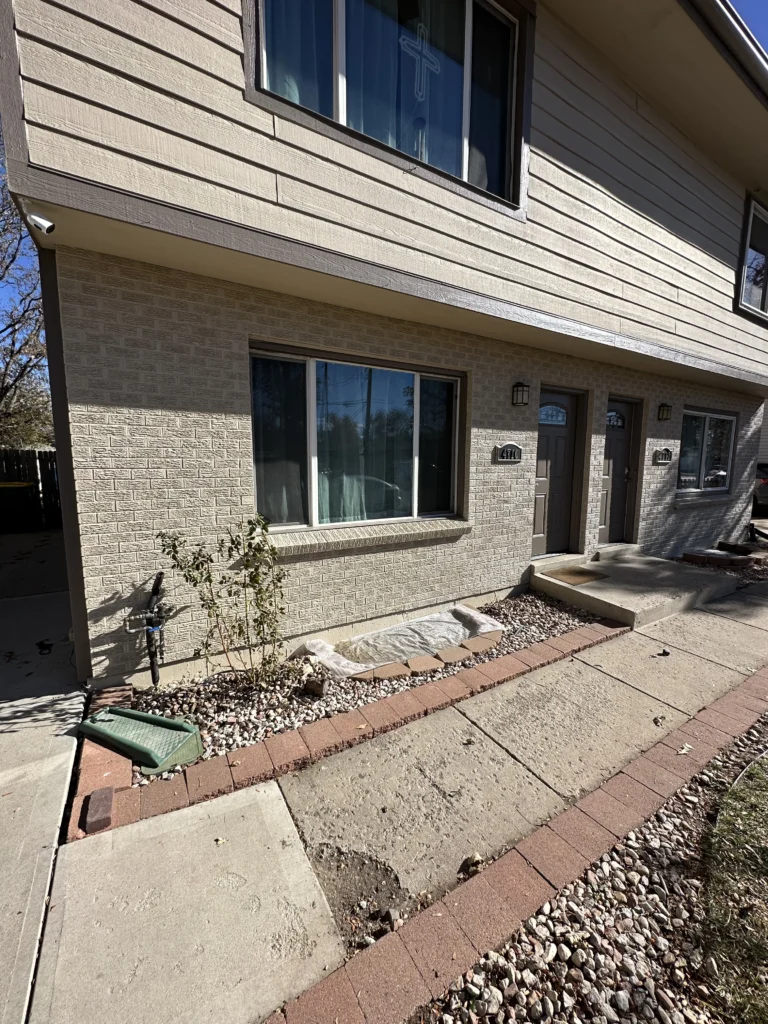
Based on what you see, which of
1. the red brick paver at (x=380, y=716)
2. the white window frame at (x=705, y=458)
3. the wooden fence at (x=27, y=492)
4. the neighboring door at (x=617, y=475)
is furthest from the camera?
the wooden fence at (x=27, y=492)

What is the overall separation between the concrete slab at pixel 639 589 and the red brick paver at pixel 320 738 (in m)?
3.12

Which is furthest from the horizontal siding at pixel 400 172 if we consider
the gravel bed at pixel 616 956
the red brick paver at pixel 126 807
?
the gravel bed at pixel 616 956

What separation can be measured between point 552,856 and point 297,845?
1093 mm

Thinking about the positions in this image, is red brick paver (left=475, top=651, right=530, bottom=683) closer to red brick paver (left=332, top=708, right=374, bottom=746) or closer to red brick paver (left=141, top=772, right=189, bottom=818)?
red brick paver (left=332, top=708, right=374, bottom=746)

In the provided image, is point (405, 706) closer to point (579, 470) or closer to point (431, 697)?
point (431, 697)

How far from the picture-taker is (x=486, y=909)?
1.64 meters

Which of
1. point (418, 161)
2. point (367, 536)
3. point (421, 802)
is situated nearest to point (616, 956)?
point (421, 802)

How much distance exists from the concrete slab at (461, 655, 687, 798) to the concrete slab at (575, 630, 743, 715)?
15cm

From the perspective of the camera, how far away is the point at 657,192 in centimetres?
518

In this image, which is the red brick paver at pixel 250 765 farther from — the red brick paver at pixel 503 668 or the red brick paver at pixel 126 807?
the red brick paver at pixel 503 668

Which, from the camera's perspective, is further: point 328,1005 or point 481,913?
point 481,913

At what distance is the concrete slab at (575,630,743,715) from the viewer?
3.16 meters

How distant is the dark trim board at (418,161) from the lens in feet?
8.67

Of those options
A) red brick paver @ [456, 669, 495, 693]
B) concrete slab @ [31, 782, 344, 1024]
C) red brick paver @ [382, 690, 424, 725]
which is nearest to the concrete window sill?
red brick paver @ [456, 669, 495, 693]
